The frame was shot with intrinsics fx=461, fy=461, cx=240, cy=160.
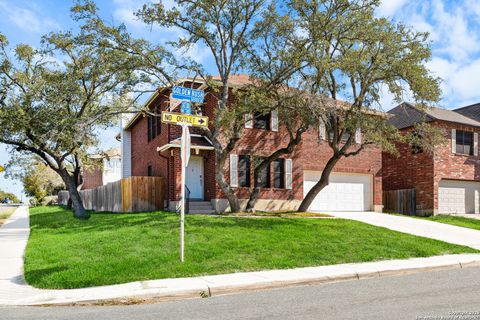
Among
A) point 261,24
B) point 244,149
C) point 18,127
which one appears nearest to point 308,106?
point 261,24

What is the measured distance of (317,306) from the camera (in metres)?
6.81

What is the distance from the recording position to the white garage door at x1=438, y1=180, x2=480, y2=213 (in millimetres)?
26878

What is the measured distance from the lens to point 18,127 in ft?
61.9

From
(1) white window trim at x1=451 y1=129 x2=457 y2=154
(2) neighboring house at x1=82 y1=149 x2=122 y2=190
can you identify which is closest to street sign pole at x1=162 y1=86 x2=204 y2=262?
(1) white window trim at x1=451 y1=129 x2=457 y2=154

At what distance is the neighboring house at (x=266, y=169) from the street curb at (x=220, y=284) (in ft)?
31.1

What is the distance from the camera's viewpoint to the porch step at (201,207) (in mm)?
20344

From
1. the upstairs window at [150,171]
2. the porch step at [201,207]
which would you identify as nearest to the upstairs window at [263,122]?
the porch step at [201,207]

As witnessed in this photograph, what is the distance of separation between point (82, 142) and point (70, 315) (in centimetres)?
1504

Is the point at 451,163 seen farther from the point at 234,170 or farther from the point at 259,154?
the point at 234,170

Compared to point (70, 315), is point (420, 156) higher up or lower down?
higher up

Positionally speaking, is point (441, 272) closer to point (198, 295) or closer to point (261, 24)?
point (198, 295)

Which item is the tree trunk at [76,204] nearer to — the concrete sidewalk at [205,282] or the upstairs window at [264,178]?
the upstairs window at [264,178]

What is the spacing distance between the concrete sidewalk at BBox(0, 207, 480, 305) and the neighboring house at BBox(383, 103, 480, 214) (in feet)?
50.7

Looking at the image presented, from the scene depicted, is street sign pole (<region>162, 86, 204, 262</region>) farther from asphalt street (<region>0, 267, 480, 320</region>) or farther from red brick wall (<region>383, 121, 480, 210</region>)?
red brick wall (<region>383, 121, 480, 210</region>)
